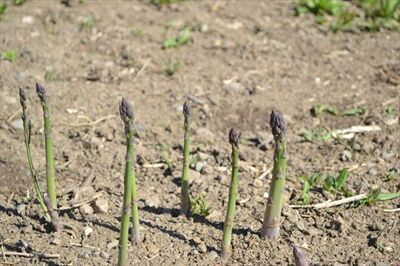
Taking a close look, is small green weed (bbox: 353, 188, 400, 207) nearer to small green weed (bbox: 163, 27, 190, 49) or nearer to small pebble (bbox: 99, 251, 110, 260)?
small pebble (bbox: 99, 251, 110, 260)

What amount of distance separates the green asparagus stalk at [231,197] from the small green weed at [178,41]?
2928mm

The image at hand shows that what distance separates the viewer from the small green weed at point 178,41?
253 inches

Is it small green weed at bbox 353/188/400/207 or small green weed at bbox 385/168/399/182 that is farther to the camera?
small green weed at bbox 385/168/399/182

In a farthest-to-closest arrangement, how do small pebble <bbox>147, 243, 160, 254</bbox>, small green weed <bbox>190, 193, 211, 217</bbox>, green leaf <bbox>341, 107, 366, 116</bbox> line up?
green leaf <bbox>341, 107, 366, 116</bbox> → small green weed <bbox>190, 193, 211, 217</bbox> → small pebble <bbox>147, 243, 160, 254</bbox>

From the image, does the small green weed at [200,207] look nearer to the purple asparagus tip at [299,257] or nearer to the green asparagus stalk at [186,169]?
the green asparagus stalk at [186,169]

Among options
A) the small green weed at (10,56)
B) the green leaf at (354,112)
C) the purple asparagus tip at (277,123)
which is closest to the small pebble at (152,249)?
the purple asparagus tip at (277,123)

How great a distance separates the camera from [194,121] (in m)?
5.44

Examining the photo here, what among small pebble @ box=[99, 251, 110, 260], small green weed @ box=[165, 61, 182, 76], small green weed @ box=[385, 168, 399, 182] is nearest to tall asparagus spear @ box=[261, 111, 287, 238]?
small pebble @ box=[99, 251, 110, 260]

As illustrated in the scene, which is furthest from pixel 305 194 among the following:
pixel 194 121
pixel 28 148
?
pixel 28 148

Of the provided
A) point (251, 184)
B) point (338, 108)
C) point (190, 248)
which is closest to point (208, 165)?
point (251, 184)

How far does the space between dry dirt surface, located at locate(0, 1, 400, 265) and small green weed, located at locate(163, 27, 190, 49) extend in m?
0.06

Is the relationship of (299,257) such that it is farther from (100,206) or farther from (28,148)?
(28,148)

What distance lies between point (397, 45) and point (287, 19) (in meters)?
1.09

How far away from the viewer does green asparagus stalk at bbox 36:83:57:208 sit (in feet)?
12.4
